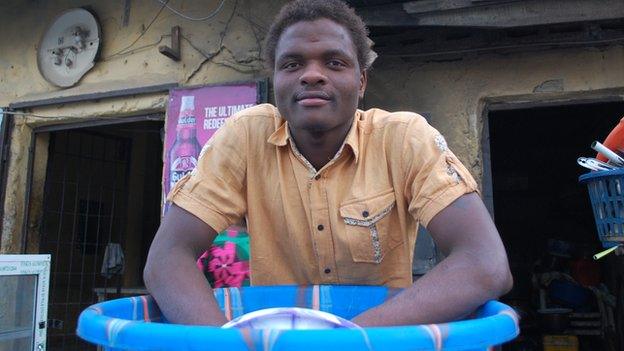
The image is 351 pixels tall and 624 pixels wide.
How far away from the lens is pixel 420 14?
3.72m

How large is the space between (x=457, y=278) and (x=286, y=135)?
68 centimetres

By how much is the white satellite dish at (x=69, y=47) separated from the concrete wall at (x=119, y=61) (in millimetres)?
79

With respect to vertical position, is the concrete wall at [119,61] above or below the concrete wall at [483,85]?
above

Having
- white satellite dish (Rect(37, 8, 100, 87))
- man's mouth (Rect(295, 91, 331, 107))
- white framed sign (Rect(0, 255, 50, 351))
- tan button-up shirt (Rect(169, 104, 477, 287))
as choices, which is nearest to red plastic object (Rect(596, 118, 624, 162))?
tan button-up shirt (Rect(169, 104, 477, 287))

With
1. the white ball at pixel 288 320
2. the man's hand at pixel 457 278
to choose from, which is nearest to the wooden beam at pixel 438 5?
the man's hand at pixel 457 278

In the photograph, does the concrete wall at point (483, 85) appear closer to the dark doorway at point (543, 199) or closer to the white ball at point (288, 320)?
the dark doorway at point (543, 199)

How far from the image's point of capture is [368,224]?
1.45 m

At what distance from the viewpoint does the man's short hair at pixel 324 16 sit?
1524mm

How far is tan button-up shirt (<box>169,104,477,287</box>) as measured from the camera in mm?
→ 1437

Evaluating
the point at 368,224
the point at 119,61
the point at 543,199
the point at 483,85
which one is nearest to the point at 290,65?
the point at 368,224

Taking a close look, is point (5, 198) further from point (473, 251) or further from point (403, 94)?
point (473, 251)

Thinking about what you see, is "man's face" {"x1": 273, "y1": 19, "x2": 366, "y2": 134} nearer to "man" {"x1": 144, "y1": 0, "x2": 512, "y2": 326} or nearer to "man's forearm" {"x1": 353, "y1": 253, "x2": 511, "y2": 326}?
"man" {"x1": 144, "y1": 0, "x2": 512, "y2": 326}

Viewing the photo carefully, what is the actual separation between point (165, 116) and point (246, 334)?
4.32 m

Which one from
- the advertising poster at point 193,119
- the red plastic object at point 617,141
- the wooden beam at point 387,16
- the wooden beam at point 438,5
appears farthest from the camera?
the advertising poster at point 193,119
